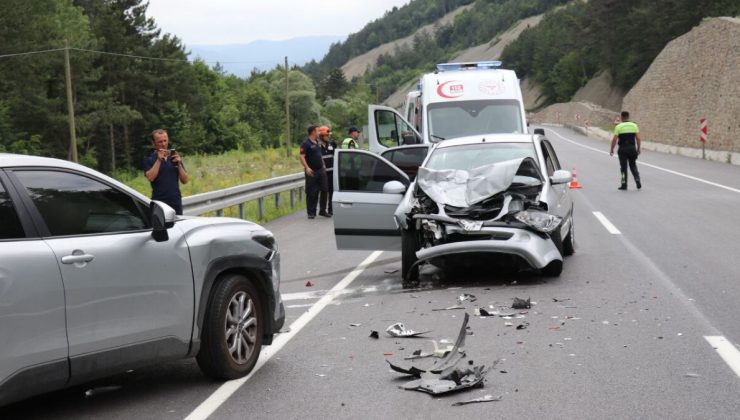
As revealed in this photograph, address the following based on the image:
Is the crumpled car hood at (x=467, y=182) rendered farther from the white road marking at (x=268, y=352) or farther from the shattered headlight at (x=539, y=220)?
the white road marking at (x=268, y=352)

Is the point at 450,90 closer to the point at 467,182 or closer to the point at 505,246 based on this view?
the point at 467,182

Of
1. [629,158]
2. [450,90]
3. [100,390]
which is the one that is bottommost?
[100,390]

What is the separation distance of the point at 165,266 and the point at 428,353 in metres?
2.12

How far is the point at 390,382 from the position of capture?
6.04 m

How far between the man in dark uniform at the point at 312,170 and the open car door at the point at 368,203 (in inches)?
293

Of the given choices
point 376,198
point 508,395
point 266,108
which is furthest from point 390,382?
point 266,108

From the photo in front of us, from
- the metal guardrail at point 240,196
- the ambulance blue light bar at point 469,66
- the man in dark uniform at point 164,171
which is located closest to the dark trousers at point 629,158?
the ambulance blue light bar at point 469,66

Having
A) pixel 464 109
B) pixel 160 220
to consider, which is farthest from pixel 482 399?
pixel 464 109

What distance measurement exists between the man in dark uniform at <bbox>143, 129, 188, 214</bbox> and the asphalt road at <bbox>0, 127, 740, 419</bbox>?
1736 millimetres

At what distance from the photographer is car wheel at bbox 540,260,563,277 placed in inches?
400

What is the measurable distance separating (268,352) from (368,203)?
4.23m

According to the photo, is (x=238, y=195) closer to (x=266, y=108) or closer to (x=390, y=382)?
(x=390, y=382)

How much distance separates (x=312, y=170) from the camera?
19.1m

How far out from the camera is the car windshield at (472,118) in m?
19.7
